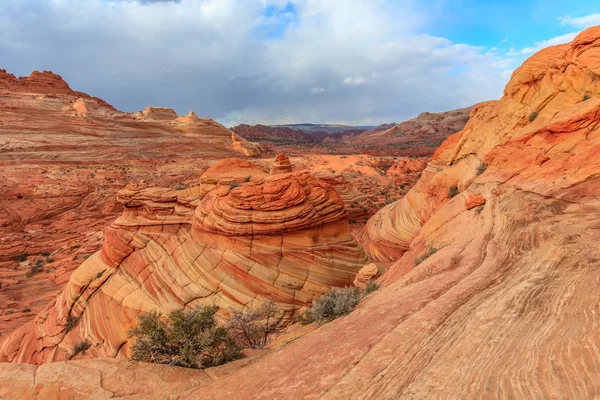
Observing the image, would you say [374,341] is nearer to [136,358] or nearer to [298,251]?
[136,358]

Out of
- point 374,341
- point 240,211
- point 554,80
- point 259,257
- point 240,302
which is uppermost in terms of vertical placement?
point 554,80

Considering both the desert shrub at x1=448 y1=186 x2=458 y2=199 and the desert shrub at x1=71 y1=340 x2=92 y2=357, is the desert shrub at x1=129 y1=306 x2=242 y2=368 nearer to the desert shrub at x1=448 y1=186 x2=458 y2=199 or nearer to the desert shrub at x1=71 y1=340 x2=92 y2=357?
the desert shrub at x1=71 y1=340 x2=92 y2=357

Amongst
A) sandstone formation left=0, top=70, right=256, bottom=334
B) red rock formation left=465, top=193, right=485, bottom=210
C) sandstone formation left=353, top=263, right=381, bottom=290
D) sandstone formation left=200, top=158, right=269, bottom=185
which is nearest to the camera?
red rock formation left=465, top=193, right=485, bottom=210

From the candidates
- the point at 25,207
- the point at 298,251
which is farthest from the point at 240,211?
the point at 25,207

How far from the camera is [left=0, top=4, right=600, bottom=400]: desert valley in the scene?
3.26 meters

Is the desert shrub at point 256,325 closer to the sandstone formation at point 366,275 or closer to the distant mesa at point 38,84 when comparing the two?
the sandstone formation at point 366,275

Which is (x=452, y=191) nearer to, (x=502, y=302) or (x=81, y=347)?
(x=502, y=302)

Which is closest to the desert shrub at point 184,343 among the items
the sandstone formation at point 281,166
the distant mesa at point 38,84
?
the sandstone formation at point 281,166

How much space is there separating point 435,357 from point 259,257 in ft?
27.2

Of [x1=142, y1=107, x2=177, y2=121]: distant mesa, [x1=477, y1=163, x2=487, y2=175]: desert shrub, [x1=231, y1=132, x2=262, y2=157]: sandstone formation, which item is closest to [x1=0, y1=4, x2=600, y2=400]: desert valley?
[x1=477, y1=163, x2=487, y2=175]: desert shrub

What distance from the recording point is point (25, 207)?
24125mm

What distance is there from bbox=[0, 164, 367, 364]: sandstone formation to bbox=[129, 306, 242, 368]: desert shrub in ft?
15.1

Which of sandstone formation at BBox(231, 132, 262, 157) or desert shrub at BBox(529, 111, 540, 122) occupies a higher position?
→ sandstone formation at BBox(231, 132, 262, 157)

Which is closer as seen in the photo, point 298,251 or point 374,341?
point 374,341
